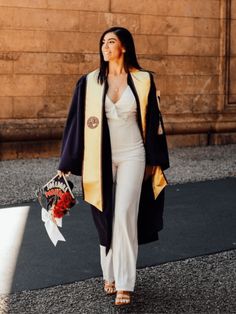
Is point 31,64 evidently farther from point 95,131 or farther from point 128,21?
point 95,131

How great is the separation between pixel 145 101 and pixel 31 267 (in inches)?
63.3

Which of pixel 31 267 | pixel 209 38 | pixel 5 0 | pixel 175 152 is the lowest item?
pixel 175 152

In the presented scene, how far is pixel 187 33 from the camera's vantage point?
38.9ft

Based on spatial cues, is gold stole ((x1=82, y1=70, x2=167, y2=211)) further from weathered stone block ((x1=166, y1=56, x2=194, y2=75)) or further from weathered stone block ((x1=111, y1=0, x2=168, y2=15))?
weathered stone block ((x1=166, y1=56, x2=194, y2=75))

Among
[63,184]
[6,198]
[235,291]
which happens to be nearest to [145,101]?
[63,184]

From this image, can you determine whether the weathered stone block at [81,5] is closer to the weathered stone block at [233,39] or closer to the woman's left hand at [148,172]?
the weathered stone block at [233,39]

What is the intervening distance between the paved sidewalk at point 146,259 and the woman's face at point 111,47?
1.53m

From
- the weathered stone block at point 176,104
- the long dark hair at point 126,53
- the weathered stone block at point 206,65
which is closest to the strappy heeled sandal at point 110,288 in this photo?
the long dark hair at point 126,53

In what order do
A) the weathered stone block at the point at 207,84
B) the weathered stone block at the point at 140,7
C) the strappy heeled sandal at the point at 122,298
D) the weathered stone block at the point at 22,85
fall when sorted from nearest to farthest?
1. the strappy heeled sandal at the point at 122,298
2. the weathered stone block at the point at 22,85
3. the weathered stone block at the point at 140,7
4. the weathered stone block at the point at 207,84

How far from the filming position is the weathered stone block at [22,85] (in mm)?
10367

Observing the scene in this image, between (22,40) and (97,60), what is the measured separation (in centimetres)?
139

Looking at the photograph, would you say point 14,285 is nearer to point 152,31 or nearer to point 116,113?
point 116,113

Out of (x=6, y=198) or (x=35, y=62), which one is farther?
(x=35, y=62)

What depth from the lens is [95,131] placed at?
4.04m
